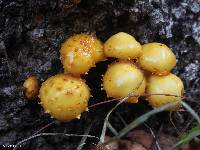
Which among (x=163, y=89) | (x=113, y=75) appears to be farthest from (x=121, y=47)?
(x=163, y=89)

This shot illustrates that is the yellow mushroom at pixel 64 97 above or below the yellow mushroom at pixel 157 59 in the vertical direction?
below

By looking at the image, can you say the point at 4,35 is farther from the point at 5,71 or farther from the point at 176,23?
the point at 176,23

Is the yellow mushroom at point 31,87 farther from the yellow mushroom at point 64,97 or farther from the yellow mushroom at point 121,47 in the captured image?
the yellow mushroom at point 121,47

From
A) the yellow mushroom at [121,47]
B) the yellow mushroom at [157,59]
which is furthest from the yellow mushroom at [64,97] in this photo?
the yellow mushroom at [157,59]

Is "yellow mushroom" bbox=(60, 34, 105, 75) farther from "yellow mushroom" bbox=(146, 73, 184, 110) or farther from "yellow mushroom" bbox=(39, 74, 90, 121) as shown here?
"yellow mushroom" bbox=(146, 73, 184, 110)

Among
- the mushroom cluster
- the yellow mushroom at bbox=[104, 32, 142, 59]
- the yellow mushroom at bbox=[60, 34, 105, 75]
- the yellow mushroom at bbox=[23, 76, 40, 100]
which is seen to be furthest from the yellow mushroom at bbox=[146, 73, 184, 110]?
the yellow mushroom at bbox=[23, 76, 40, 100]

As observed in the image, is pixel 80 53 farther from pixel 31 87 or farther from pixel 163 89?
pixel 163 89
